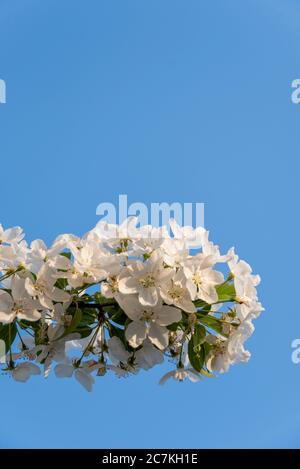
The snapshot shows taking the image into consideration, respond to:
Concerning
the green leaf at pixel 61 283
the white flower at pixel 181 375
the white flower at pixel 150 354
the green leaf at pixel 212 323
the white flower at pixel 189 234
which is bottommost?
the white flower at pixel 181 375

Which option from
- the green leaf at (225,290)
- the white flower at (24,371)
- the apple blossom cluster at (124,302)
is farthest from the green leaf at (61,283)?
the green leaf at (225,290)

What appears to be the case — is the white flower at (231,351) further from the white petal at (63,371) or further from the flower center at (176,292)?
the white petal at (63,371)

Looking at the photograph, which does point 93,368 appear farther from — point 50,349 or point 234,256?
point 234,256

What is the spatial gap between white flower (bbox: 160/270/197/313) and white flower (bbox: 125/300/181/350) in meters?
0.03

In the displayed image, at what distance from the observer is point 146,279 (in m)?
1.89

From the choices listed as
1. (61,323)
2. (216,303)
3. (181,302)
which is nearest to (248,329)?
(216,303)

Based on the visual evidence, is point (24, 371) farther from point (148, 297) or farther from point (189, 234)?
point (189, 234)

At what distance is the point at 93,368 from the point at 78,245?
1.46 ft

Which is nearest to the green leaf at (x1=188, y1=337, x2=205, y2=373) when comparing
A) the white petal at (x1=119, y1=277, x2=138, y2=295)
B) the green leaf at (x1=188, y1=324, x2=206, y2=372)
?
the green leaf at (x1=188, y1=324, x2=206, y2=372)

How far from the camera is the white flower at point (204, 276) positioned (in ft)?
6.29

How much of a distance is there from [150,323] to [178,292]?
135 mm

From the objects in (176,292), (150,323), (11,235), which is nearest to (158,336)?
(150,323)

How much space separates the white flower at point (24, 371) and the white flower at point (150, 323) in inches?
15.5

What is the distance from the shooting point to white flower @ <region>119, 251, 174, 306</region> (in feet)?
6.12
